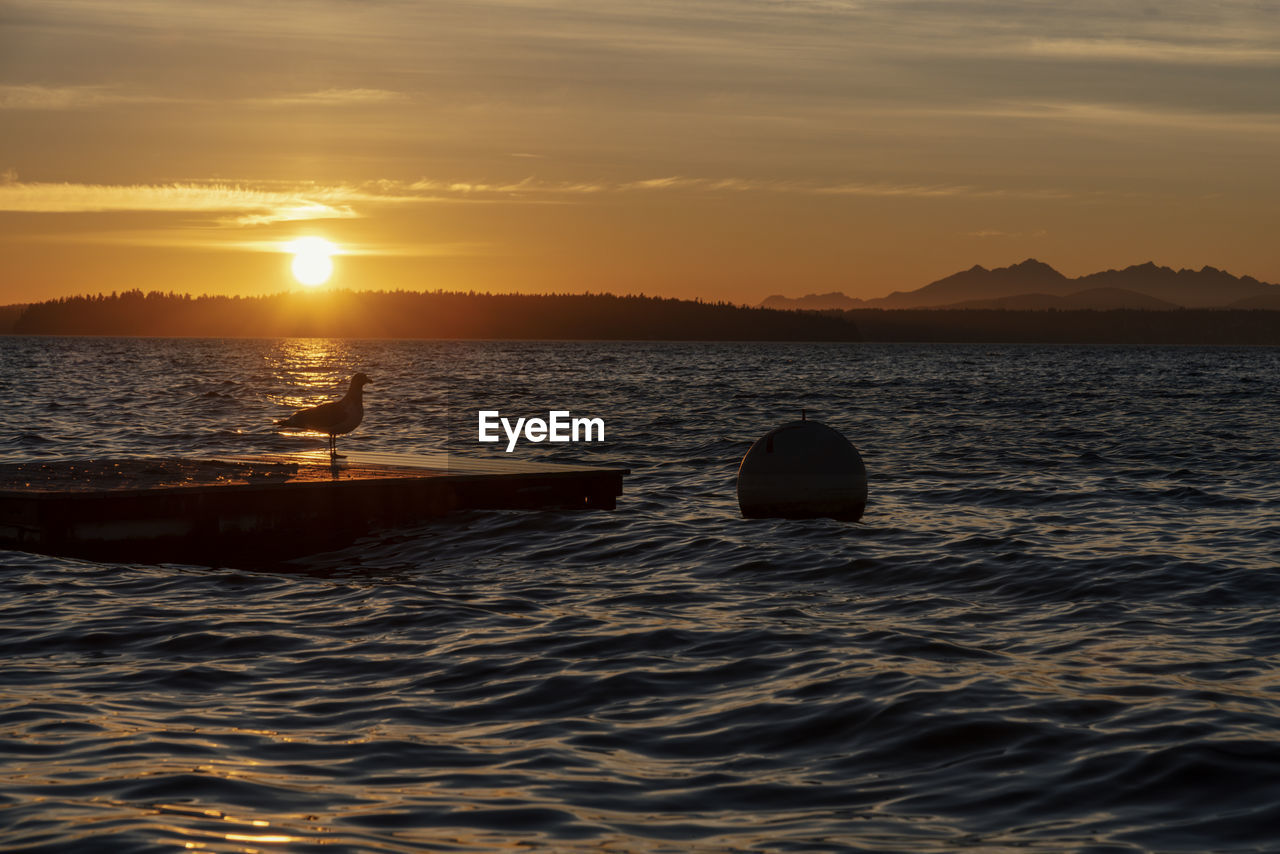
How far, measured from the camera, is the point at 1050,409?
58375 millimetres

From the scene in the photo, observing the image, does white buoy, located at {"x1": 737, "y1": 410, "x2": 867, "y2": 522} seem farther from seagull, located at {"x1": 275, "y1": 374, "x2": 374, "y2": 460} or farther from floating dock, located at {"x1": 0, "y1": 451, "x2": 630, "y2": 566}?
seagull, located at {"x1": 275, "y1": 374, "x2": 374, "y2": 460}

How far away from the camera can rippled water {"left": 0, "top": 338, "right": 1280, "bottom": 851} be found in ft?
23.2

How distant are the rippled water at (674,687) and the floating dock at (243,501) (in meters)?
0.53

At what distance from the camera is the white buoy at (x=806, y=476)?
18.7 metres

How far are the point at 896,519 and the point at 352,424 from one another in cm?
868

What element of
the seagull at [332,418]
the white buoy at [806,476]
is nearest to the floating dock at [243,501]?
the seagull at [332,418]

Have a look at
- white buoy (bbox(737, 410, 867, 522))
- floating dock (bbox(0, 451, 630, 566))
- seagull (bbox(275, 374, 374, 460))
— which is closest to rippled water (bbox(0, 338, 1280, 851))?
white buoy (bbox(737, 410, 867, 522))

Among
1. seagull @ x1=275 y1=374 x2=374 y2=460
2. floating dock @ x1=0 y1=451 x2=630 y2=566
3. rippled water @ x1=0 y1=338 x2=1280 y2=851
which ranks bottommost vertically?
rippled water @ x1=0 y1=338 x2=1280 y2=851

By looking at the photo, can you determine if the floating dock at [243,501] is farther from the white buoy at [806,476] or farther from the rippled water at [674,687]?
the white buoy at [806,476]

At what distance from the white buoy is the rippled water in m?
0.33

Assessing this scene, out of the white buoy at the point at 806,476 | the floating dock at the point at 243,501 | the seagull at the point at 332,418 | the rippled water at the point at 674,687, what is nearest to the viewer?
the rippled water at the point at 674,687

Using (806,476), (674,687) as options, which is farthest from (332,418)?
(674,687)

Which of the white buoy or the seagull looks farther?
the seagull

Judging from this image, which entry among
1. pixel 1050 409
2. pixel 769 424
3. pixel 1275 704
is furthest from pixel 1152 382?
pixel 1275 704
